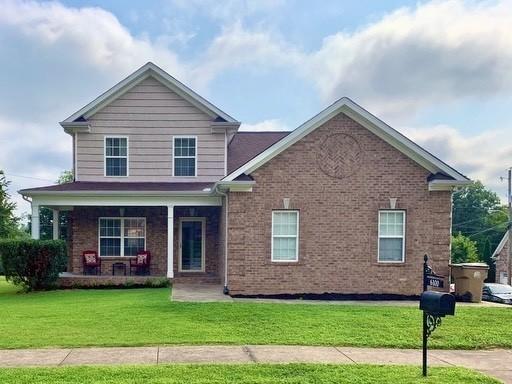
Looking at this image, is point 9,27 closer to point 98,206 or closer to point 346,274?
point 98,206

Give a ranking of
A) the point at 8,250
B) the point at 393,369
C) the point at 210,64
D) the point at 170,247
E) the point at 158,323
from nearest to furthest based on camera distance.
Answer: the point at 393,369
the point at 158,323
the point at 8,250
the point at 170,247
the point at 210,64

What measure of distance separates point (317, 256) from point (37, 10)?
11.1 metres

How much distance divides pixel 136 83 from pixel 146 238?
6051 mm

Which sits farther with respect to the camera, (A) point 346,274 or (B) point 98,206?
A: (B) point 98,206

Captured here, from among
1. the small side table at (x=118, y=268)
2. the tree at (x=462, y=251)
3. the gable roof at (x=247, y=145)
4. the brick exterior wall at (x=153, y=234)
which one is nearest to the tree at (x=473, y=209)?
the tree at (x=462, y=251)

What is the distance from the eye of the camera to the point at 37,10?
14625 millimetres

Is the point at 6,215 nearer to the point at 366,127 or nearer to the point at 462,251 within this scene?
the point at 366,127

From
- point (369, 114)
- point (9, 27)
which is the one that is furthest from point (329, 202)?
point (9, 27)

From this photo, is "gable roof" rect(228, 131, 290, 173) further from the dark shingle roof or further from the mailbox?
the mailbox

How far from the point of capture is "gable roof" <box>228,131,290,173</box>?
20125 millimetres

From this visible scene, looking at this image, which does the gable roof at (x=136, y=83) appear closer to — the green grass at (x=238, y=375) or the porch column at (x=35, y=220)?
the porch column at (x=35, y=220)

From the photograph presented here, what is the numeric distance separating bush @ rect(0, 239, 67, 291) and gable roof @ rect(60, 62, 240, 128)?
5.03 m

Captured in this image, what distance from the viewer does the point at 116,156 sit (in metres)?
19.2

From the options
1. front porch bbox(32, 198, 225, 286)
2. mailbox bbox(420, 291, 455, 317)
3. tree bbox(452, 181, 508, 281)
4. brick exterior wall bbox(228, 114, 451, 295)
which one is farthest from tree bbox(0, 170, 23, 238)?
tree bbox(452, 181, 508, 281)
